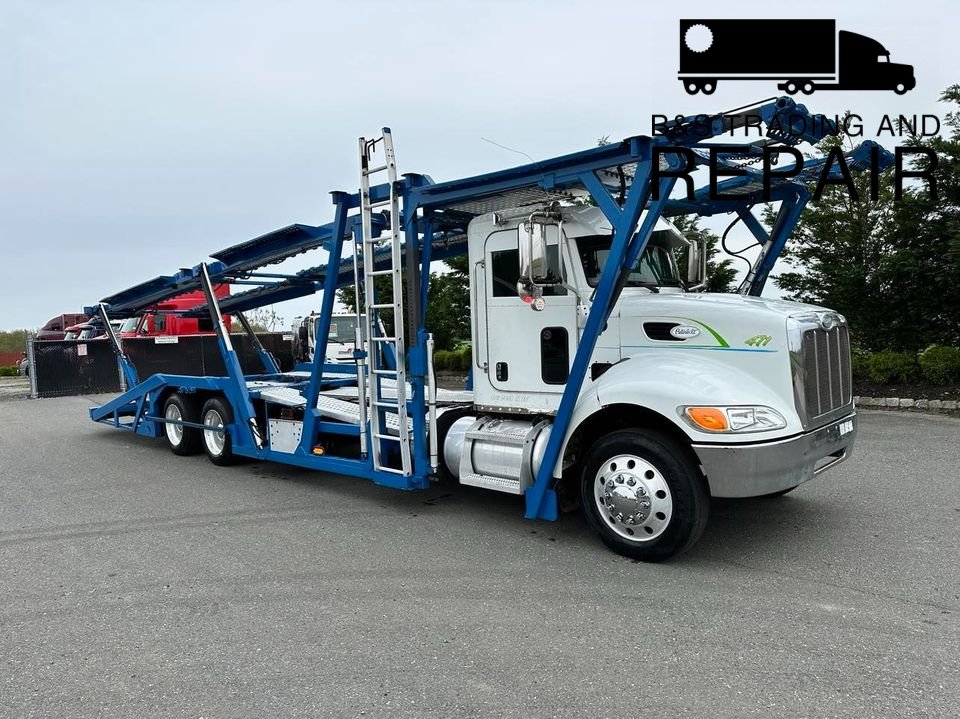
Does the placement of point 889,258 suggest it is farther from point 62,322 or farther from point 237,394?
point 62,322

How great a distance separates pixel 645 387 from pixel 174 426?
22.9 ft

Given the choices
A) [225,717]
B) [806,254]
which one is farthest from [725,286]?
[225,717]

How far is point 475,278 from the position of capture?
6086 mm

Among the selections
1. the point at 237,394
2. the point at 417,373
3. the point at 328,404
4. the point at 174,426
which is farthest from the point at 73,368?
the point at 417,373

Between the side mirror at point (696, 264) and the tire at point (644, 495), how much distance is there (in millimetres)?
1683

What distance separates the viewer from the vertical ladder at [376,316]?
6.04 meters

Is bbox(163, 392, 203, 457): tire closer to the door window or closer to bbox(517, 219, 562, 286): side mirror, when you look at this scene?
the door window

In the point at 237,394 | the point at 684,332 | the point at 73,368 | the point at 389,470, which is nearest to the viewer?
the point at 684,332

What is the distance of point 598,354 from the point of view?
547cm

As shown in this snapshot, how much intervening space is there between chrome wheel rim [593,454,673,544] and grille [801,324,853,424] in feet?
3.69

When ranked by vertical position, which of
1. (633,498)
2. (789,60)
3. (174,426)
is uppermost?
(789,60)

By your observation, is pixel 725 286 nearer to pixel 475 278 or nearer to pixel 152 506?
pixel 475 278

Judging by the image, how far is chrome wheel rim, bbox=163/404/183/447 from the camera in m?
9.34

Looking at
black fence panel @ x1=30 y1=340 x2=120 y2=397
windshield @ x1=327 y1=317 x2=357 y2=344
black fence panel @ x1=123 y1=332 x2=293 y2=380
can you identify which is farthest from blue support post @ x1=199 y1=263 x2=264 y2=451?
black fence panel @ x1=30 y1=340 x2=120 y2=397
